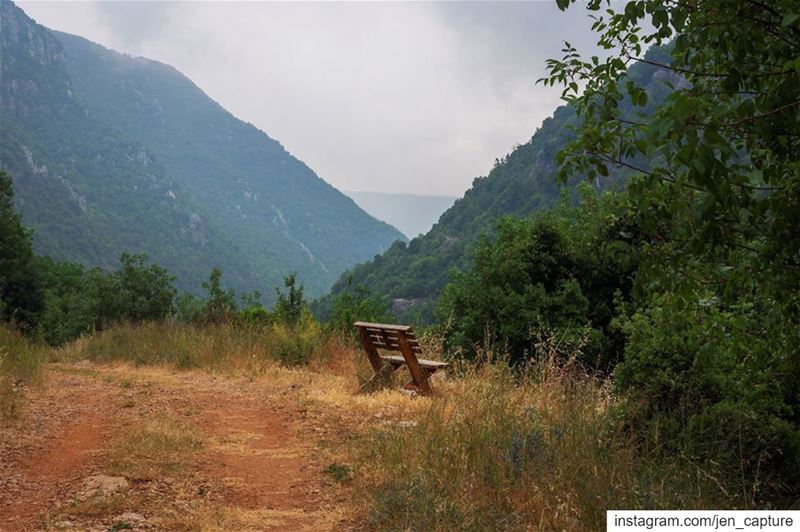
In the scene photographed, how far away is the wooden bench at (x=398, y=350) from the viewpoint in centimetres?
839

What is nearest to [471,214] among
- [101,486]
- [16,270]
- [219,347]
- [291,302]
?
[16,270]

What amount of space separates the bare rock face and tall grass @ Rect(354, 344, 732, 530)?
170cm

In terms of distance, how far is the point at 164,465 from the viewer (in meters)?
5.55

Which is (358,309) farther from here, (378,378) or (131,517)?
(131,517)

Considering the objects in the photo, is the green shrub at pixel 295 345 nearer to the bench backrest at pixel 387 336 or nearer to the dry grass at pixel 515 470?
the bench backrest at pixel 387 336

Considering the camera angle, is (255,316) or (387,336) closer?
(387,336)

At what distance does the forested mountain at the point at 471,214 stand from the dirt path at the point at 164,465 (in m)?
52.7

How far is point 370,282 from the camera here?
252 feet

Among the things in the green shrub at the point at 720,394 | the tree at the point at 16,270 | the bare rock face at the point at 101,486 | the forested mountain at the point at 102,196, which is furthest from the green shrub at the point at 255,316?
the forested mountain at the point at 102,196

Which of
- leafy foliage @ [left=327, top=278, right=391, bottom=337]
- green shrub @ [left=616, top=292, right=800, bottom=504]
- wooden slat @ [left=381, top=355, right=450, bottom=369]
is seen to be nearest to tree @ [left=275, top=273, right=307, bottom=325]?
leafy foliage @ [left=327, top=278, right=391, bottom=337]

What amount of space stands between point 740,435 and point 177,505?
3.83 meters

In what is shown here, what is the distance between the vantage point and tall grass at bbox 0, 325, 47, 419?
7.21 m

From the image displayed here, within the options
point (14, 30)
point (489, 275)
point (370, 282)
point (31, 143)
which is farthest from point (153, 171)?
point (489, 275)

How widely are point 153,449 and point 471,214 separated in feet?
264
